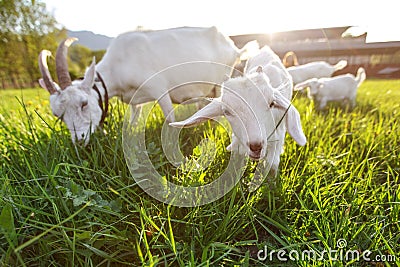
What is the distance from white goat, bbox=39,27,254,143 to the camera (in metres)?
2.48

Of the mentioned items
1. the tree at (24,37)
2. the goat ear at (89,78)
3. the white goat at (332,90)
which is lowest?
the white goat at (332,90)

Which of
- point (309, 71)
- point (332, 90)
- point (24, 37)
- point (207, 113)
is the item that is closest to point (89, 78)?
point (207, 113)

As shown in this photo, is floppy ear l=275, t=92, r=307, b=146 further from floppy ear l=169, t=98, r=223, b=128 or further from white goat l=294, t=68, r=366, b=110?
white goat l=294, t=68, r=366, b=110

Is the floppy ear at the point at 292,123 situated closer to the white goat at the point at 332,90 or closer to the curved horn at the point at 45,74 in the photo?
the curved horn at the point at 45,74

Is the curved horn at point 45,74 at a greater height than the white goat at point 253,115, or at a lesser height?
greater

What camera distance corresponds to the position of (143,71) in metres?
3.24

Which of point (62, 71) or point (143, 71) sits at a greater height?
point (62, 71)

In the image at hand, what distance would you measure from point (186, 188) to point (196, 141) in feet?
2.88

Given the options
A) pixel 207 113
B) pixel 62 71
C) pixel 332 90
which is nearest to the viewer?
pixel 207 113

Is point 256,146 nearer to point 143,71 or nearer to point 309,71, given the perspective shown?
point 143,71

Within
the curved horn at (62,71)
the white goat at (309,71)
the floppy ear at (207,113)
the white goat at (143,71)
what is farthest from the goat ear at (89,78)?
the white goat at (309,71)

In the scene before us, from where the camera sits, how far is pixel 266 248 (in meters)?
1.25

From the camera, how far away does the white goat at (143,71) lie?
8.15ft

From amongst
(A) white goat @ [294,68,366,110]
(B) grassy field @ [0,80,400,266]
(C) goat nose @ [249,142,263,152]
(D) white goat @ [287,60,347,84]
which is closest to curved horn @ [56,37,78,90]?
(B) grassy field @ [0,80,400,266]
